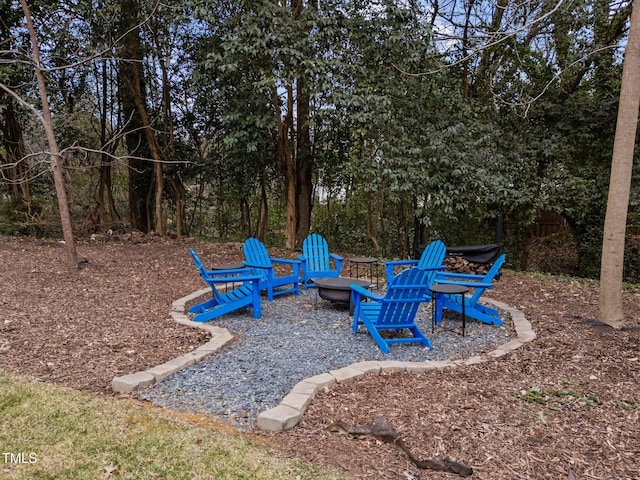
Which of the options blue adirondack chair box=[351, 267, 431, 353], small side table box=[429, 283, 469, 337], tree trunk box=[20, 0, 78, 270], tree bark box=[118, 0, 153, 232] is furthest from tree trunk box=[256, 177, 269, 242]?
blue adirondack chair box=[351, 267, 431, 353]

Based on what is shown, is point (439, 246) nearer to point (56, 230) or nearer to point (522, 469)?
point (522, 469)

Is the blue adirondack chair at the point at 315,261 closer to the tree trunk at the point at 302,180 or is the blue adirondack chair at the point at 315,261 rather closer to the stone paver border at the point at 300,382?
the stone paver border at the point at 300,382

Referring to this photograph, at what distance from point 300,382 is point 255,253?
7.93ft

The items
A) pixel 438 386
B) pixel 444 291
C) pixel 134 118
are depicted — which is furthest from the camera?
pixel 134 118

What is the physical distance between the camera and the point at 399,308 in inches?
138

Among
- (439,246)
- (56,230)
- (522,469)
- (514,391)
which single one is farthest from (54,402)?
(56,230)

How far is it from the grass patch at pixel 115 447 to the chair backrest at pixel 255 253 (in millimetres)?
2577

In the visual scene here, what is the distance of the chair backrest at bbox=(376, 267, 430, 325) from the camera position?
3334mm

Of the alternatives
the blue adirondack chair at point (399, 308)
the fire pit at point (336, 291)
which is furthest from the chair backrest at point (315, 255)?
the blue adirondack chair at point (399, 308)

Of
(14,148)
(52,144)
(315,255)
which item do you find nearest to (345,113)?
(315,255)

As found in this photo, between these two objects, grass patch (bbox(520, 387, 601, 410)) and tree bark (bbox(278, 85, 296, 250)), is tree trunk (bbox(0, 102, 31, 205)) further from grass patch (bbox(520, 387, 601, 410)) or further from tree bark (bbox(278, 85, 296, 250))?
grass patch (bbox(520, 387, 601, 410))

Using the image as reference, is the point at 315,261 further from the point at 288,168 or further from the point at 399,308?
the point at 288,168

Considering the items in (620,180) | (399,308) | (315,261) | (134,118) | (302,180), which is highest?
(134,118)

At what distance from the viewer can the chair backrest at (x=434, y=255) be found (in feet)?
15.6
